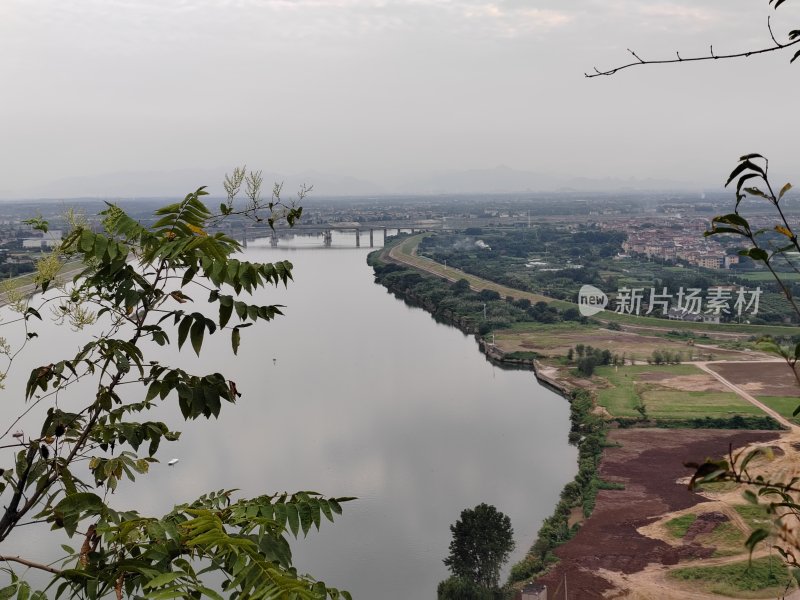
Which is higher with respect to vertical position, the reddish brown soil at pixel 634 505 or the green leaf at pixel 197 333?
the green leaf at pixel 197 333

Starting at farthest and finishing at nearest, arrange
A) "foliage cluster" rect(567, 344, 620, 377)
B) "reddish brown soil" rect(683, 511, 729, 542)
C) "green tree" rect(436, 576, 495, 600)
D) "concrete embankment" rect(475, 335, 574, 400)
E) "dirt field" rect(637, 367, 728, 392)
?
"foliage cluster" rect(567, 344, 620, 377) < "concrete embankment" rect(475, 335, 574, 400) < "dirt field" rect(637, 367, 728, 392) < "reddish brown soil" rect(683, 511, 729, 542) < "green tree" rect(436, 576, 495, 600)

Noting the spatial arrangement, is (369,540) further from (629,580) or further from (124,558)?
(124,558)

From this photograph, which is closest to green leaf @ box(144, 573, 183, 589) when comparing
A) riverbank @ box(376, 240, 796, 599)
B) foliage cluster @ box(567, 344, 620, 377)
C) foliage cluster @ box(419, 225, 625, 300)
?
riverbank @ box(376, 240, 796, 599)

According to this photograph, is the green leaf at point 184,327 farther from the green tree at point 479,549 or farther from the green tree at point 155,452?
the green tree at point 479,549

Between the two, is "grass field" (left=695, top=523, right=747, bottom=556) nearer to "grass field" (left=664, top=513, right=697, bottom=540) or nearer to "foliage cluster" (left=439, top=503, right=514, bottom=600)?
"grass field" (left=664, top=513, right=697, bottom=540)

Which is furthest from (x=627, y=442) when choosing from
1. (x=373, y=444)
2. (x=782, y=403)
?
(x=373, y=444)

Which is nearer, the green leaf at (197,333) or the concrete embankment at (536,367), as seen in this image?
the green leaf at (197,333)

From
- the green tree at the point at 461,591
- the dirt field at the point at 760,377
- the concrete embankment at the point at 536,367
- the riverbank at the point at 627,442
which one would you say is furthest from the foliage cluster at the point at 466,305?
the green tree at the point at 461,591
